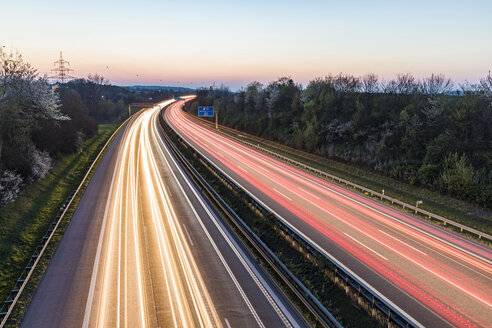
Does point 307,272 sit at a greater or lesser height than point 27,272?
greater

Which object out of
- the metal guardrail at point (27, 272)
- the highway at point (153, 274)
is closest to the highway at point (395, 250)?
the highway at point (153, 274)

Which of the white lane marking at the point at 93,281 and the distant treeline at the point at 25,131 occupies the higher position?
the distant treeline at the point at 25,131

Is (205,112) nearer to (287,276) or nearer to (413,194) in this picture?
(413,194)

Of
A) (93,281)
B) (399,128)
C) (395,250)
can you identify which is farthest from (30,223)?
(399,128)

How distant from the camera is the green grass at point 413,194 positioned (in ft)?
81.8

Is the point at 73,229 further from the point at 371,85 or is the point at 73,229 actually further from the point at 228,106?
the point at 228,106

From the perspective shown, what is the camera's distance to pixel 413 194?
3166 centimetres

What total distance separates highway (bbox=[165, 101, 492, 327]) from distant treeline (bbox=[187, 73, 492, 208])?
404 inches

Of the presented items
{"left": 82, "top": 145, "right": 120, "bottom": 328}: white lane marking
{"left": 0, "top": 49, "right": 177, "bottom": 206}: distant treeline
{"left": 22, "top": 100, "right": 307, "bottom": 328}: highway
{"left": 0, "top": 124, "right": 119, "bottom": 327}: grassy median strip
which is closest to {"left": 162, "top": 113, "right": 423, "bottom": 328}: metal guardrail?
{"left": 22, "top": 100, "right": 307, "bottom": 328}: highway

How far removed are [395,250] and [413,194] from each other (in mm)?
15604

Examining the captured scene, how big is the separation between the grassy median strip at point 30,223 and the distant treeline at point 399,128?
3553 centimetres

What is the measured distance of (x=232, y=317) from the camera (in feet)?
42.5

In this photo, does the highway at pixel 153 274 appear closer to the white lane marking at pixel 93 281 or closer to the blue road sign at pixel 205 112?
the white lane marking at pixel 93 281

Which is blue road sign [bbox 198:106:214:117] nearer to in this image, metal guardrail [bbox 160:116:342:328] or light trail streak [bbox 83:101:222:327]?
light trail streak [bbox 83:101:222:327]
